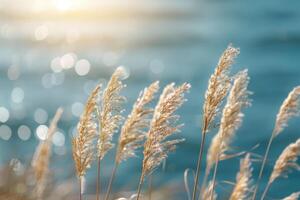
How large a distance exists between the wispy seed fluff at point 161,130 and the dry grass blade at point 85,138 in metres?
0.24

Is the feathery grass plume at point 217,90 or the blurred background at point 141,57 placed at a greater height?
the blurred background at point 141,57

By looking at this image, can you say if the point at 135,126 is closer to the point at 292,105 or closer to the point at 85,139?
the point at 85,139

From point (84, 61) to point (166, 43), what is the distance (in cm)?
389

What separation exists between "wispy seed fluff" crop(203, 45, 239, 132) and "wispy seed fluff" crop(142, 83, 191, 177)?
0.15m

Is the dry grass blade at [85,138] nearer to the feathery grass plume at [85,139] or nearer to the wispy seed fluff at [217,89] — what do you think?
the feathery grass plume at [85,139]

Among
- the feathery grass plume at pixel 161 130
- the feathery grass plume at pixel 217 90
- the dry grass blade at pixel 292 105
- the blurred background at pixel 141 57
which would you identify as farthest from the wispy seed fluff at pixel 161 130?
the blurred background at pixel 141 57

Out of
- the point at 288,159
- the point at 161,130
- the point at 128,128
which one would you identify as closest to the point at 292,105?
the point at 288,159

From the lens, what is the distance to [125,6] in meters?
34.7

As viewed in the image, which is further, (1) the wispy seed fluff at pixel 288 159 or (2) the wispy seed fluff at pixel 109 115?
(1) the wispy seed fluff at pixel 288 159

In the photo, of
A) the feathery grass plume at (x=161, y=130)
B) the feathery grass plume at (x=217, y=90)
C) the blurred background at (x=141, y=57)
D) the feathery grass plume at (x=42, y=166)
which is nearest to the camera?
the feathery grass plume at (x=161, y=130)

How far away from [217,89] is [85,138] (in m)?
0.61

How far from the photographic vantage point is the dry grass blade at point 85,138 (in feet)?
11.0

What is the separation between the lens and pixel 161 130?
10.9ft

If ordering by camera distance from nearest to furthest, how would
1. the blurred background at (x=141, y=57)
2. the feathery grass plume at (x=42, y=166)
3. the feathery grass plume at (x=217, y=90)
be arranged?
the feathery grass plume at (x=217, y=90), the feathery grass plume at (x=42, y=166), the blurred background at (x=141, y=57)
